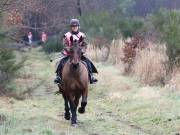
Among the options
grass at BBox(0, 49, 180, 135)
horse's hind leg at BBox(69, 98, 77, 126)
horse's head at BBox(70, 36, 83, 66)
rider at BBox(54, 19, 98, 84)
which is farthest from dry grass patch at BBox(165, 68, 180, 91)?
horse's head at BBox(70, 36, 83, 66)

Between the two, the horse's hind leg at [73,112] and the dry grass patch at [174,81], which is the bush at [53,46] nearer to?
the dry grass patch at [174,81]

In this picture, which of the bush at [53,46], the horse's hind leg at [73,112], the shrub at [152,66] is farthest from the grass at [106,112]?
the bush at [53,46]

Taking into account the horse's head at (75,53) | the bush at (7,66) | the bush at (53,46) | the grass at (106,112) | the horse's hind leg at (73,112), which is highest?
the horse's head at (75,53)

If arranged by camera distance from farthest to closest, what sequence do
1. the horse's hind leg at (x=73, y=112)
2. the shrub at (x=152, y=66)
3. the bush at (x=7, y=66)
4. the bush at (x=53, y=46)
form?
1. the bush at (x=53, y=46)
2. the shrub at (x=152, y=66)
3. the bush at (x=7, y=66)
4. the horse's hind leg at (x=73, y=112)

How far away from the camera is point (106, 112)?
53.5 feet

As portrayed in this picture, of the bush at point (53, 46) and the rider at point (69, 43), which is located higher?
the rider at point (69, 43)

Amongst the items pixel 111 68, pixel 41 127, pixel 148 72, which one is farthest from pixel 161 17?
pixel 41 127

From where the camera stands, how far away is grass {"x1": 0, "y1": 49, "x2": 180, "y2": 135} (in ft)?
41.2

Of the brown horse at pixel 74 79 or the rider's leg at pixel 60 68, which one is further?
the rider's leg at pixel 60 68

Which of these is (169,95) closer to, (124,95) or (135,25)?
(124,95)

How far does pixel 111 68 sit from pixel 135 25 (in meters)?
8.02

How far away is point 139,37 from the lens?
24.1 meters

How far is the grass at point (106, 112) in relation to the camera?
494 inches

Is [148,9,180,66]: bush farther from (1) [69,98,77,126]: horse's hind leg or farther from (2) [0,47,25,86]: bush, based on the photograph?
(1) [69,98,77,126]: horse's hind leg
